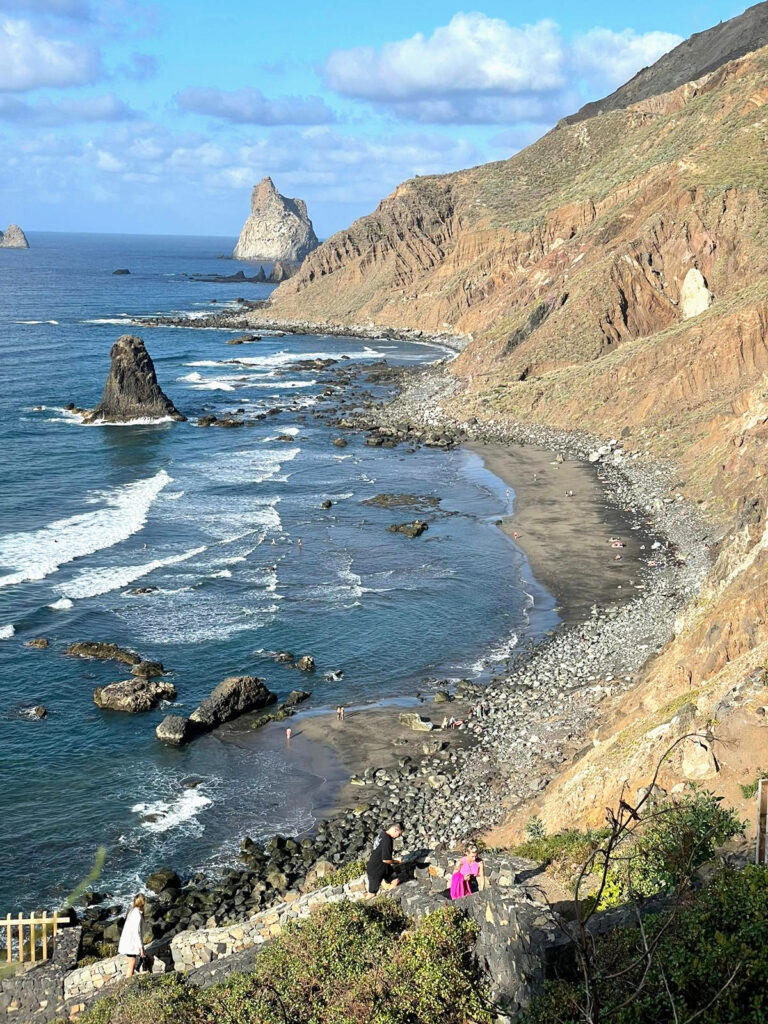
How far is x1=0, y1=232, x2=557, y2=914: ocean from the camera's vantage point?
27.4 m

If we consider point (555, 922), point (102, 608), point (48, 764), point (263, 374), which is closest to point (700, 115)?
point (263, 374)

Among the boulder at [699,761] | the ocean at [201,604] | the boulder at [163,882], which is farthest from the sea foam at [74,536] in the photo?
the boulder at [699,761]

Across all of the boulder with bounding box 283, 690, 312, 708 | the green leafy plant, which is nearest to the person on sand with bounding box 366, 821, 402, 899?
the green leafy plant

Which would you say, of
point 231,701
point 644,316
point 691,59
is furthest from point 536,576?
point 691,59

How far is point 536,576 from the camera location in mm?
43969

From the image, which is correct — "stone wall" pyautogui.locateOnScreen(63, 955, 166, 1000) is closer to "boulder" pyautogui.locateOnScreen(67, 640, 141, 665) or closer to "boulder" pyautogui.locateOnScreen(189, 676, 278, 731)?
"boulder" pyautogui.locateOnScreen(189, 676, 278, 731)

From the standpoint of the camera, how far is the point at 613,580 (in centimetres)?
4234

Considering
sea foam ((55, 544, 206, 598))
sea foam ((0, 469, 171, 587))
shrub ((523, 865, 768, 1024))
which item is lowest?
sea foam ((55, 544, 206, 598))

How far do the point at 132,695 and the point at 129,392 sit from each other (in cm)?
5139

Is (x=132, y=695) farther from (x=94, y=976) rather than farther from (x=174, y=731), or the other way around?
(x=94, y=976)

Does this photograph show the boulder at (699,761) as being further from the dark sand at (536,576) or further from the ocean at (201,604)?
the ocean at (201,604)

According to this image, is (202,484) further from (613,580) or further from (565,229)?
(565,229)

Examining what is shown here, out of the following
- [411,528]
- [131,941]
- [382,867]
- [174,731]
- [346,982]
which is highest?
[346,982]

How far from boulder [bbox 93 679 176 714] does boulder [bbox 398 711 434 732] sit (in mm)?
8411
